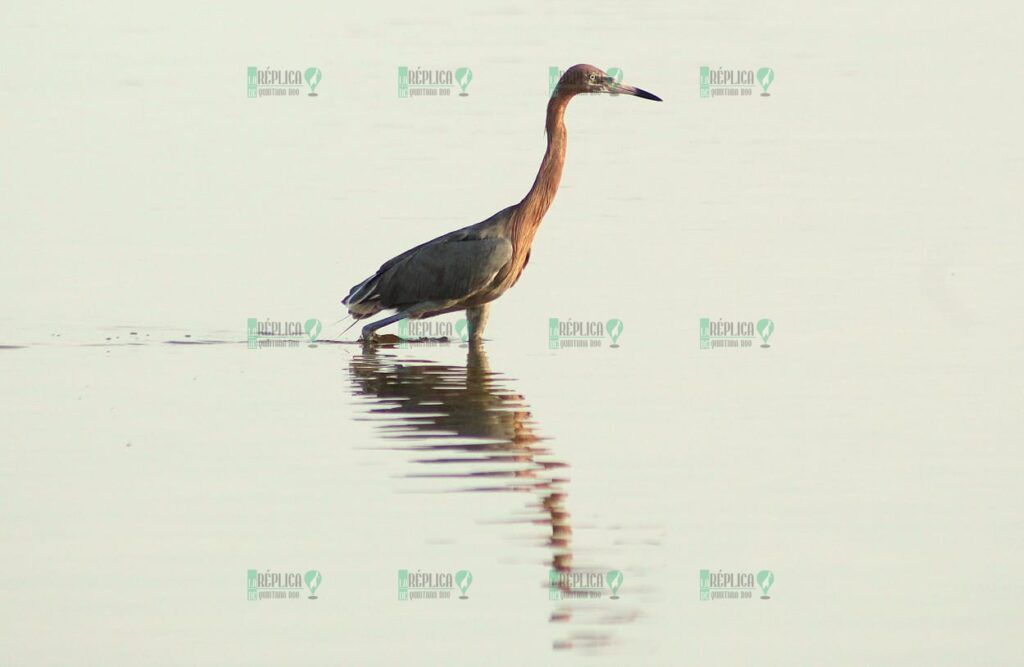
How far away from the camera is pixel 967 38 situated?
3716 cm

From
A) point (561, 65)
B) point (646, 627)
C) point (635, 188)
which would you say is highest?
point (561, 65)

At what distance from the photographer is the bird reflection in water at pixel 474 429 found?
1202 centimetres

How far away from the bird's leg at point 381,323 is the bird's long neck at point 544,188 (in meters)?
1.25

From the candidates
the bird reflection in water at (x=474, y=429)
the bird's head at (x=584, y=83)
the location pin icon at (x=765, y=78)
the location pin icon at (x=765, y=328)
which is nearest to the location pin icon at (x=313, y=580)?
the bird reflection in water at (x=474, y=429)

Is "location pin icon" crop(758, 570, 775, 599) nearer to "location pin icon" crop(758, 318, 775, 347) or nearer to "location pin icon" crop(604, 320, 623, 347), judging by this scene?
"location pin icon" crop(758, 318, 775, 347)

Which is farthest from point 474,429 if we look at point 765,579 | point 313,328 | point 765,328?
point 313,328

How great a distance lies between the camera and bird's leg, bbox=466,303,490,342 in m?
18.9

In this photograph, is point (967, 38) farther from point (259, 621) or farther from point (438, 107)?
point (259, 621)

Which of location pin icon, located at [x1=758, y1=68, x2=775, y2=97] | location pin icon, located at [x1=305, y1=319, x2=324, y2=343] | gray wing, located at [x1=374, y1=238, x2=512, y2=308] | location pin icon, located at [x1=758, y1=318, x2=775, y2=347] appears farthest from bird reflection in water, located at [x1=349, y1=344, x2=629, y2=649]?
location pin icon, located at [x1=758, y1=68, x2=775, y2=97]

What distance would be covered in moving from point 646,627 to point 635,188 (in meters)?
16.3

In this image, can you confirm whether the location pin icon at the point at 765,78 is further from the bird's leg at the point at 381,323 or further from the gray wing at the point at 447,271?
the bird's leg at the point at 381,323

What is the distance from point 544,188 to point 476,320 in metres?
1.38

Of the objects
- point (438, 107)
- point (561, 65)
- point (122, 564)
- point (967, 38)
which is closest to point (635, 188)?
point (438, 107)

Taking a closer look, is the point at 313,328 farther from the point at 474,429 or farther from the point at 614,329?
the point at 474,429
